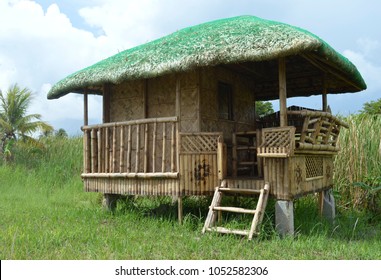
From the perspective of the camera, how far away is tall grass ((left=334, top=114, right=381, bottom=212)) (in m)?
10.5

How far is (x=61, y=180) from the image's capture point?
15.4 meters

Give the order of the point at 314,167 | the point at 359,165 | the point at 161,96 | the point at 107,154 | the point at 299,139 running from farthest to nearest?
the point at 359,165, the point at 107,154, the point at 161,96, the point at 314,167, the point at 299,139

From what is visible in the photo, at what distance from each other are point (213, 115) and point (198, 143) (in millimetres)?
1240

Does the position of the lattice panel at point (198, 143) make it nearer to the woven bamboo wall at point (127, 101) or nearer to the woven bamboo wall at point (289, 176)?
the woven bamboo wall at point (289, 176)

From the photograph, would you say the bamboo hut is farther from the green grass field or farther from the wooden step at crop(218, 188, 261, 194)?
the green grass field

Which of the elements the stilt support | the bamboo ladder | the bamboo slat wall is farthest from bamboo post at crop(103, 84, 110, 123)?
the stilt support

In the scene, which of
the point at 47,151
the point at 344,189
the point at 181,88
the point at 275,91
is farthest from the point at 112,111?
the point at 47,151

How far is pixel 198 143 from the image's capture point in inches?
301

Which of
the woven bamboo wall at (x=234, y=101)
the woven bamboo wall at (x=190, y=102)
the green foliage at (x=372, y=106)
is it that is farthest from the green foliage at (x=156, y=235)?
the green foliage at (x=372, y=106)

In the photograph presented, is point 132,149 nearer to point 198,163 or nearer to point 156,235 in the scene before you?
point 198,163

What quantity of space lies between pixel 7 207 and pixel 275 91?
786 cm

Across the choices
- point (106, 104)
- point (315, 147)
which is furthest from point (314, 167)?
point (106, 104)

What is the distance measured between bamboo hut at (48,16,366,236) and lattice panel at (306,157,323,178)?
0.02 m

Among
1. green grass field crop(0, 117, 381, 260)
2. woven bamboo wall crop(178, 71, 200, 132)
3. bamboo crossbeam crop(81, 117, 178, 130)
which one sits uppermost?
woven bamboo wall crop(178, 71, 200, 132)
